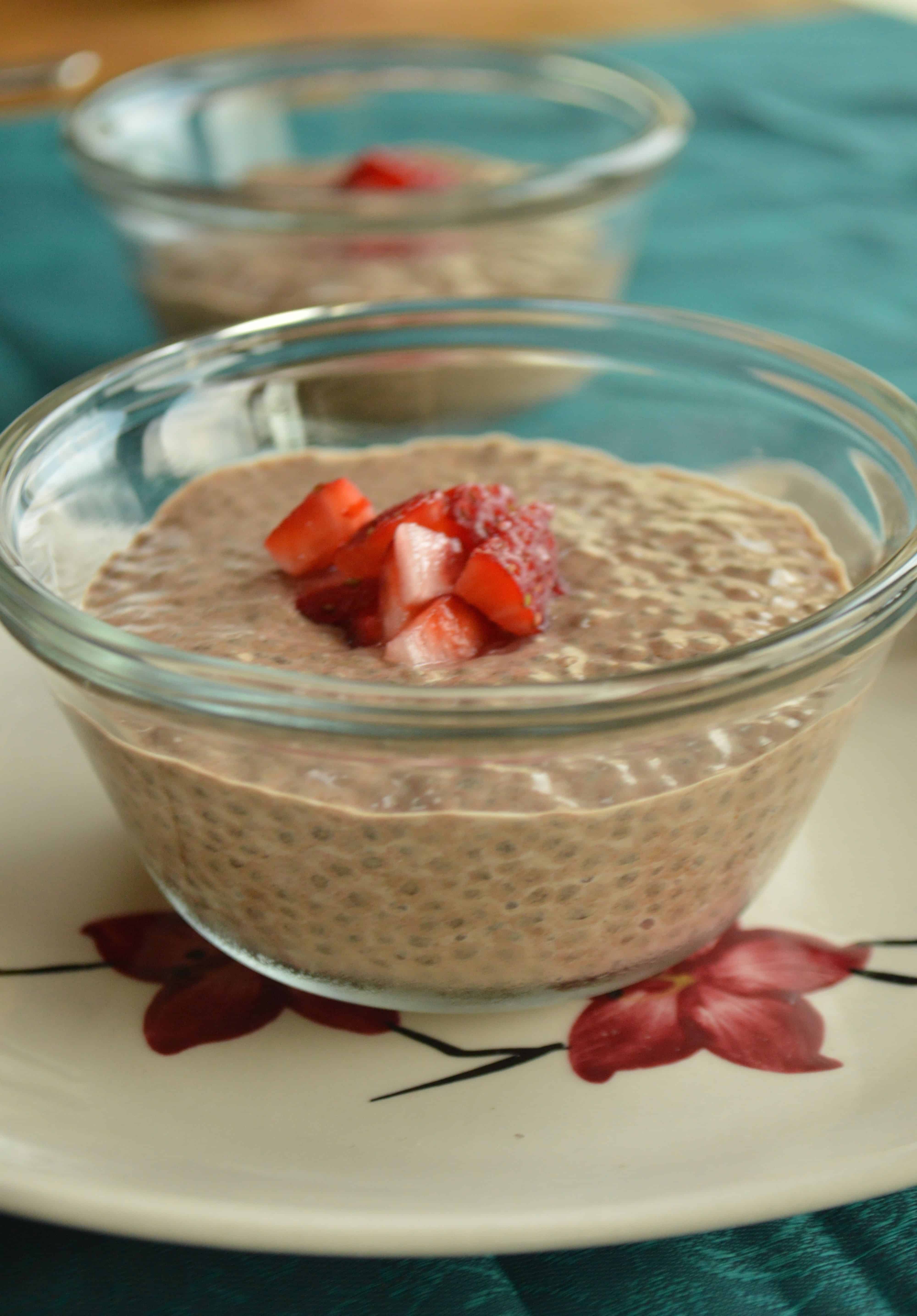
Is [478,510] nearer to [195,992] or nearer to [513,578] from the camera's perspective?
[513,578]

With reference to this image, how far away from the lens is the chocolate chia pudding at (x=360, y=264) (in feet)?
6.47

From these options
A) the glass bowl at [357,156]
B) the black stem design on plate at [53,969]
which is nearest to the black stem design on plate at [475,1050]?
the black stem design on plate at [53,969]

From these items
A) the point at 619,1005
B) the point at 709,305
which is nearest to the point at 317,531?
the point at 619,1005

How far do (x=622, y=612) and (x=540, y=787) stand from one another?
0.78 feet

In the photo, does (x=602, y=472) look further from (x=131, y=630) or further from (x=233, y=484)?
(x=131, y=630)

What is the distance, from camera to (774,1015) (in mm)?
1063

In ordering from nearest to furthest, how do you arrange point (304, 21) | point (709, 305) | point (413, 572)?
point (413, 572)
point (709, 305)
point (304, 21)

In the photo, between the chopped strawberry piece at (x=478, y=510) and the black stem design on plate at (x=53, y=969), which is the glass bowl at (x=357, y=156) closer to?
the chopped strawberry piece at (x=478, y=510)

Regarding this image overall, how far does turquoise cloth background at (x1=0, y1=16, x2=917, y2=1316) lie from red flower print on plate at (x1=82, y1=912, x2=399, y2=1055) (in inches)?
6.3

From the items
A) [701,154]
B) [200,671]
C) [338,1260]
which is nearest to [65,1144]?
[338,1260]

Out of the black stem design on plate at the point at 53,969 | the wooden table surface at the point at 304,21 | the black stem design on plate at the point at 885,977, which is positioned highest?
the wooden table surface at the point at 304,21

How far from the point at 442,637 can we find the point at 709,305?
5.05 ft

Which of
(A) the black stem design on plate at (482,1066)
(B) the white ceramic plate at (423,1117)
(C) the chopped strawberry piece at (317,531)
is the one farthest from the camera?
(C) the chopped strawberry piece at (317,531)

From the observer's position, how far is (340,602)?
3.85ft
